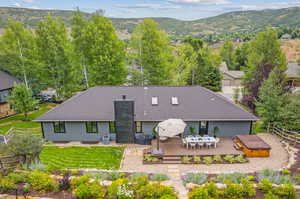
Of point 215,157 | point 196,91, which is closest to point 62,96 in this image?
point 196,91

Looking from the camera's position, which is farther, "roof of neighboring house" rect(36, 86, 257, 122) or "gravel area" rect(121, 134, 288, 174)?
"roof of neighboring house" rect(36, 86, 257, 122)

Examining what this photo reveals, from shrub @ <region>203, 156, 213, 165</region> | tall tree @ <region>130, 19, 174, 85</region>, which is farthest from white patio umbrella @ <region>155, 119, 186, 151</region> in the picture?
tall tree @ <region>130, 19, 174, 85</region>

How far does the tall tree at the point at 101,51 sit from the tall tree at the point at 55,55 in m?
2.12

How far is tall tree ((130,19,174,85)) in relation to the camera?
78.3 ft

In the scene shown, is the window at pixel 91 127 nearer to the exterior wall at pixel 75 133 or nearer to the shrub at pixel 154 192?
the exterior wall at pixel 75 133

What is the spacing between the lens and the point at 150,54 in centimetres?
2409

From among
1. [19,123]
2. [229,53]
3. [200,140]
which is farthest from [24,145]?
[229,53]

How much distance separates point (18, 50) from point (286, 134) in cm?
2824

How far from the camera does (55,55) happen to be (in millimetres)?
24141

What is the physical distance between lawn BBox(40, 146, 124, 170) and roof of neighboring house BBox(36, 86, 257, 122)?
7.20 ft

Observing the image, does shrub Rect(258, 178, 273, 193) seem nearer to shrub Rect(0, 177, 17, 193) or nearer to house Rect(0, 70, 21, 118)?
shrub Rect(0, 177, 17, 193)

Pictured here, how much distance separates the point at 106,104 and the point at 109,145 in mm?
3246

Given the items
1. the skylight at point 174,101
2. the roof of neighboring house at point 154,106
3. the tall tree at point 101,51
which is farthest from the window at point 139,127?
the tall tree at point 101,51

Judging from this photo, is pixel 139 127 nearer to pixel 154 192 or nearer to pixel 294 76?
pixel 154 192
